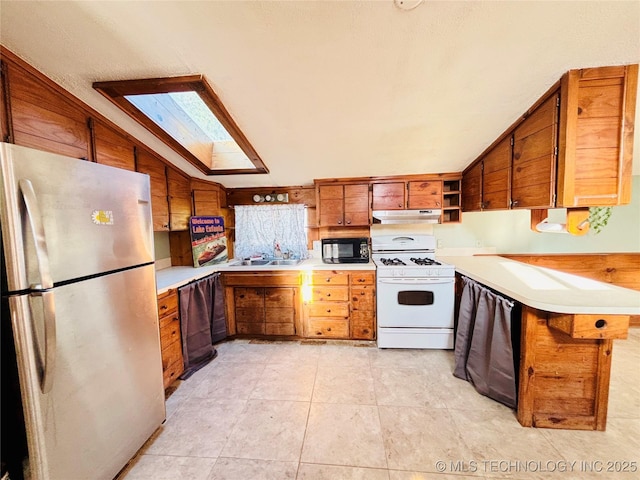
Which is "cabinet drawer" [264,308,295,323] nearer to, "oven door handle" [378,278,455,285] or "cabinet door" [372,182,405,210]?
"oven door handle" [378,278,455,285]

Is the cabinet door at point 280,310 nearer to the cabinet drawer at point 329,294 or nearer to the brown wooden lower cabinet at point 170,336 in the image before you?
the cabinet drawer at point 329,294

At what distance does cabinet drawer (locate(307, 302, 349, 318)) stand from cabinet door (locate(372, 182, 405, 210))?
1.27m

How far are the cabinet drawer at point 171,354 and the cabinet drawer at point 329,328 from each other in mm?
1319

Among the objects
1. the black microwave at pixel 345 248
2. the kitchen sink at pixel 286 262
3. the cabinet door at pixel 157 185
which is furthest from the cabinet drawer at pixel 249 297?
the cabinet door at pixel 157 185

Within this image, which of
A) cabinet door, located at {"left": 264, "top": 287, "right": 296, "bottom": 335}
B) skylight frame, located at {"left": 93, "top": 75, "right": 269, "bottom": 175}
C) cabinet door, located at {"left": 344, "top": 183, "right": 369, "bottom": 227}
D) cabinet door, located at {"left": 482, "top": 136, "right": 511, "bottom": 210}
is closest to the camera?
skylight frame, located at {"left": 93, "top": 75, "right": 269, "bottom": 175}

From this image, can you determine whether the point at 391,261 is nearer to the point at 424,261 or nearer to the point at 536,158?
the point at 424,261

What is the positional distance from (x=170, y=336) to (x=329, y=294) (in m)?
1.57

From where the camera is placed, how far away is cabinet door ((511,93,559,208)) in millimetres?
1469

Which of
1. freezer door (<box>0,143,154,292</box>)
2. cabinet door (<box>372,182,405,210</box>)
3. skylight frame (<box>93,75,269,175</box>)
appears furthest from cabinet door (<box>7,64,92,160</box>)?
cabinet door (<box>372,182,405,210</box>)

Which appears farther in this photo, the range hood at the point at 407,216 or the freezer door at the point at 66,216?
the range hood at the point at 407,216

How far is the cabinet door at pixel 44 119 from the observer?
1.25 metres

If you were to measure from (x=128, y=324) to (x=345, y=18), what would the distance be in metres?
1.98

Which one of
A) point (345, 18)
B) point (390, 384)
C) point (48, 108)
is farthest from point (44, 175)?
point (390, 384)

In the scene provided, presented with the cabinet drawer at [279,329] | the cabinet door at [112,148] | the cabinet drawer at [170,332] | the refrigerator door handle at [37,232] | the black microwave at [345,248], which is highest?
the cabinet door at [112,148]
